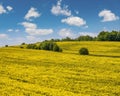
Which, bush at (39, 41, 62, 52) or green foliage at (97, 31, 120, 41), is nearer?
bush at (39, 41, 62, 52)

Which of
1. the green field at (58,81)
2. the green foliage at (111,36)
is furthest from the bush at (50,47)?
the green foliage at (111,36)

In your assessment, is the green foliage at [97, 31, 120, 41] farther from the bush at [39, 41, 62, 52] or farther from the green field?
the green field

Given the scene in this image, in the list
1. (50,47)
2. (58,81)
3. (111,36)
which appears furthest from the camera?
(111,36)

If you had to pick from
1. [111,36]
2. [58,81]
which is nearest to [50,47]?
[58,81]

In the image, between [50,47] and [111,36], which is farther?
[111,36]

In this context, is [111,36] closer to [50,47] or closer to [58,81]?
[50,47]

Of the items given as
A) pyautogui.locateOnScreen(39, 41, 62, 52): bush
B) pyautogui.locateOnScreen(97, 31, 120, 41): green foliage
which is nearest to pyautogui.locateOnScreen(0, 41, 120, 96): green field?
pyautogui.locateOnScreen(39, 41, 62, 52): bush

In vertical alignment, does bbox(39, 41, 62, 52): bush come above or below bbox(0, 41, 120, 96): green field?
above

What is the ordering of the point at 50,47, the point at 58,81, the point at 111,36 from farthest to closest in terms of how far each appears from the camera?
1. the point at 111,36
2. the point at 50,47
3. the point at 58,81

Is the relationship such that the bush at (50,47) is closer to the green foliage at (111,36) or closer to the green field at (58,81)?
the green field at (58,81)

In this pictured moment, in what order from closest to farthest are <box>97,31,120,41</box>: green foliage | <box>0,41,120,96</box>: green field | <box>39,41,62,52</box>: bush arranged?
<box>0,41,120,96</box>: green field < <box>39,41,62,52</box>: bush < <box>97,31,120,41</box>: green foliage

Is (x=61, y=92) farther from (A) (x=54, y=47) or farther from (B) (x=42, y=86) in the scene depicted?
(A) (x=54, y=47)

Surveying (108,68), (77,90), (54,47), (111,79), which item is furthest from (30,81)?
(54,47)

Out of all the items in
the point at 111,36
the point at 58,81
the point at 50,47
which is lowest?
the point at 58,81
